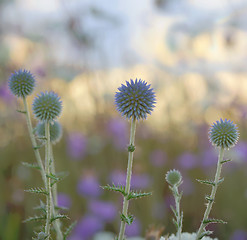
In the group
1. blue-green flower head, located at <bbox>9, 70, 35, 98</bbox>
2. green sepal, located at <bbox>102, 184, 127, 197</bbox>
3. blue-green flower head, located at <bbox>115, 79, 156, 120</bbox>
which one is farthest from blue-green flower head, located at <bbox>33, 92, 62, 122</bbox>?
green sepal, located at <bbox>102, 184, 127, 197</bbox>

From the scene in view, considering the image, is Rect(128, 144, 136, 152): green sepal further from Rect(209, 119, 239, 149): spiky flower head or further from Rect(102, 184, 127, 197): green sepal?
Rect(209, 119, 239, 149): spiky flower head

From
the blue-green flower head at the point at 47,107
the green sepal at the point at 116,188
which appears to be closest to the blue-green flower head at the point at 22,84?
the blue-green flower head at the point at 47,107

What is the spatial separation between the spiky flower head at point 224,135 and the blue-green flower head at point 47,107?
32 centimetres

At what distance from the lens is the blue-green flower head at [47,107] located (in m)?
0.83

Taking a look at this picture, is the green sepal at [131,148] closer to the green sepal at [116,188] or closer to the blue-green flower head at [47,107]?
the green sepal at [116,188]

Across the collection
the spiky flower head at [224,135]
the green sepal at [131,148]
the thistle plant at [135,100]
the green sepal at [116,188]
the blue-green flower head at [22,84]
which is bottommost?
the green sepal at [116,188]

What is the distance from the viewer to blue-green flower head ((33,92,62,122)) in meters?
0.83

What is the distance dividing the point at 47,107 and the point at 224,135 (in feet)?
1.21

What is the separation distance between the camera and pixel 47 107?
84cm

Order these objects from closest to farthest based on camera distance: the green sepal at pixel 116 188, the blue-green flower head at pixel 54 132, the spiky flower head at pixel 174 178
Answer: the green sepal at pixel 116 188 < the spiky flower head at pixel 174 178 < the blue-green flower head at pixel 54 132

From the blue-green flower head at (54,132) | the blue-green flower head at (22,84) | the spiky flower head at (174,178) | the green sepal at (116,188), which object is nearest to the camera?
the green sepal at (116,188)

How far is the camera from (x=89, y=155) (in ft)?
10.5

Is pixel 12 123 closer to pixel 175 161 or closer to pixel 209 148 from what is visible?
pixel 175 161

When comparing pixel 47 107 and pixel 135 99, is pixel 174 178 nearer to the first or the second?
pixel 135 99
